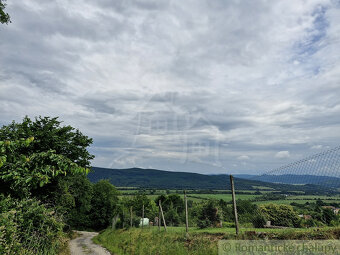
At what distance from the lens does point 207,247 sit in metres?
9.41

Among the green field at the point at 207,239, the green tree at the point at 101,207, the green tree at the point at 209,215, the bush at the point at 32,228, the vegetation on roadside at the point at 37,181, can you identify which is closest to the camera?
the vegetation on roadside at the point at 37,181

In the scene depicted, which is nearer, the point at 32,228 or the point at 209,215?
the point at 32,228

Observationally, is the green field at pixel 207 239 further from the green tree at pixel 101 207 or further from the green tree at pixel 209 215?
the green tree at pixel 101 207

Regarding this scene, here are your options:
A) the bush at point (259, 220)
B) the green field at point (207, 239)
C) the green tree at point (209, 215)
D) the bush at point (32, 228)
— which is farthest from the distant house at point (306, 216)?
the bush at point (32, 228)

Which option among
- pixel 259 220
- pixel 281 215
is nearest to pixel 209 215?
pixel 281 215

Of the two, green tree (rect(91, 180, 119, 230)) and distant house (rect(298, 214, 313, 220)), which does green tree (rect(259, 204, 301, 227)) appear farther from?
green tree (rect(91, 180, 119, 230))

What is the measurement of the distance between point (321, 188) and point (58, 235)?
14.4m

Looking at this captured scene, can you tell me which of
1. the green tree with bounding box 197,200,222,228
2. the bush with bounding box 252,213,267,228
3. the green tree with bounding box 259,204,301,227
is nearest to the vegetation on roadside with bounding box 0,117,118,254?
the bush with bounding box 252,213,267,228

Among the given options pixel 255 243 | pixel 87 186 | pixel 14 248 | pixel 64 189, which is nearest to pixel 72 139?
pixel 64 189

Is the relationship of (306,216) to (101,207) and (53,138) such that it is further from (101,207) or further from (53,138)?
(101,207)

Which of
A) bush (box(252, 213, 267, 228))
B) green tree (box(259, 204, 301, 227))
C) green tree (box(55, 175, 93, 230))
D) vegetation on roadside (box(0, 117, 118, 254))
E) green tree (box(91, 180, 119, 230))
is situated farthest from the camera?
green tree (box(91, 180, 119, 230))

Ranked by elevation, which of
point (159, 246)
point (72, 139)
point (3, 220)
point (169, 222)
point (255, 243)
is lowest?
point (169, 222)

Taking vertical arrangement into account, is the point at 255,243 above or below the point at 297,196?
below

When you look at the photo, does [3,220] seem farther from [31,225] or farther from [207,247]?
[207,247]
